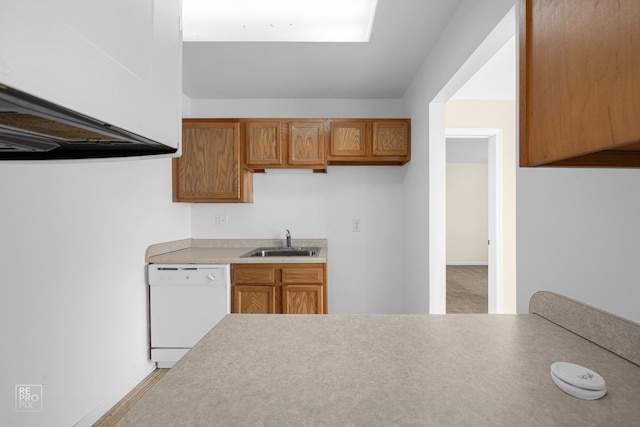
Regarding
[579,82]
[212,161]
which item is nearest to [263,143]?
[212,161]

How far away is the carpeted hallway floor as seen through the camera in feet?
13.9

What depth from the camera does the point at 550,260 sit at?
1.20m

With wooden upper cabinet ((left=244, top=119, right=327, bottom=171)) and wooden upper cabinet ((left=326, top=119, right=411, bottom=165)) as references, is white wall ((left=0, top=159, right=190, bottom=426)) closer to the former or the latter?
wooden upper cabinet ((left=244, top=119, right=327, bottom=171))

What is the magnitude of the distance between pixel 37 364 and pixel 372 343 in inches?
66.0

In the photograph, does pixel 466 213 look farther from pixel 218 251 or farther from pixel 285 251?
pixel 218 251

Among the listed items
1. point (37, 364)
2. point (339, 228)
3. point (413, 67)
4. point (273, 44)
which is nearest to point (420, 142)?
point (413, 67)

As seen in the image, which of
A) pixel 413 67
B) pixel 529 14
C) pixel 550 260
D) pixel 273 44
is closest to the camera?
pixel 529 14

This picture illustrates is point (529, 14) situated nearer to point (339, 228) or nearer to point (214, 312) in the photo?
point (214, 312)

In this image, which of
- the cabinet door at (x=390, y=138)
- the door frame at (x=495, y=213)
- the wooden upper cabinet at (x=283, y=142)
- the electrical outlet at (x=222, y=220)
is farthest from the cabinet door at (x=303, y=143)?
the door frame at (x=495, y=213)

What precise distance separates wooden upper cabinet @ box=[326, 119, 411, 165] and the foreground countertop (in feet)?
7.31

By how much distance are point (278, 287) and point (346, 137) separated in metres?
1.48

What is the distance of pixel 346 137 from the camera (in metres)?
3.03

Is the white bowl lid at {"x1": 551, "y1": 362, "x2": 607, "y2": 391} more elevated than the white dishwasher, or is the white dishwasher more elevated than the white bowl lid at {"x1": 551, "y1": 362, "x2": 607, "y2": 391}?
the white bowl lid at {"x1": 551, "y1": 362, "x2": 607, "y2": 391}

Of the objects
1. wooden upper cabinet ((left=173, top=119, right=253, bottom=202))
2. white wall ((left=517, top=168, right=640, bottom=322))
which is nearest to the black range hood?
white wall ((left=517, top=168, right=640, bottom=322))
